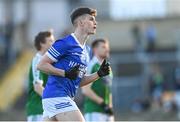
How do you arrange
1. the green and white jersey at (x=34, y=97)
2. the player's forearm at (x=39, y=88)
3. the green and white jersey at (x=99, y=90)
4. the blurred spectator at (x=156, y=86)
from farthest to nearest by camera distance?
the blurred spectator at (x=156, y=86)
the green and white jersey at (x=99, y=90)
the green and white jersey at (x=34, y=97)
the player's forearm at (x=39, y=88)

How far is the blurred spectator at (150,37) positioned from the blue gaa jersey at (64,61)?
23160 mm

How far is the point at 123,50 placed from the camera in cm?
3506

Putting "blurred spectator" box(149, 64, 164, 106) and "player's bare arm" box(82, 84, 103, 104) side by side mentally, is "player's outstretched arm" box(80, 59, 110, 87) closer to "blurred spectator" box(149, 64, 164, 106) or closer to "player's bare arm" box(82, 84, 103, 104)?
"player's bare arm" box(82, 84, 103, 104)

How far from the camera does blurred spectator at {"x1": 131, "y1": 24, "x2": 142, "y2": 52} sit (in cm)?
3364

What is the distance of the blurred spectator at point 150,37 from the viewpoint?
3291 cm

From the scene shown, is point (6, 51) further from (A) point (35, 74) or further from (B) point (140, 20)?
(A) point (35, 74)

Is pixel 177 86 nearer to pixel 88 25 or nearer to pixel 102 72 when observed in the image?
pixel 102 72

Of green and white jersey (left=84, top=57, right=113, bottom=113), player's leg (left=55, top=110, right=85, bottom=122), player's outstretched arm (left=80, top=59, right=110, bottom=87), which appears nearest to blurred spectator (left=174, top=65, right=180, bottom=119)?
green and white jersey (left=84, top=57, right=113, bottom=113)

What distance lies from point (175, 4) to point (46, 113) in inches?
1267

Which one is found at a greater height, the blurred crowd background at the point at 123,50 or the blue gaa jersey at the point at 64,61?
the blue gaa jersey at the point at 64,61

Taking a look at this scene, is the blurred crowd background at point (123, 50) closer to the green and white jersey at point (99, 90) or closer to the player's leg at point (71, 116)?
the green and white jersey at point (99, 90)

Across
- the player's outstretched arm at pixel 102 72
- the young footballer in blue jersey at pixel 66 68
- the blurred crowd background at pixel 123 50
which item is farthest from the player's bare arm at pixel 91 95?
the blurred crowd background at pixel 123 50

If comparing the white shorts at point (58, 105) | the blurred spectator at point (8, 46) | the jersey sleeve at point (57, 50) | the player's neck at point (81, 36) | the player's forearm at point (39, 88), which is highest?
the player's neck at point (81, 36)

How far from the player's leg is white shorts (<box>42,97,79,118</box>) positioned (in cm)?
4
